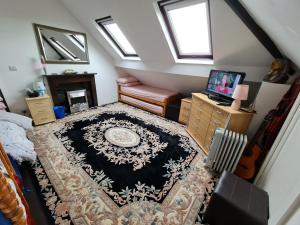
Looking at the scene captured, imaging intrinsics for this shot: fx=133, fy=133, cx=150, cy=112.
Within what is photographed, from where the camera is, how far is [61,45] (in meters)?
→ 3.13

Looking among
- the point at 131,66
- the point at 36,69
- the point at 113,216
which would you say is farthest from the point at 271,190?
the point at 36,69

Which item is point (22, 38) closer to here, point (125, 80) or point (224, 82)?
point (125, 80)

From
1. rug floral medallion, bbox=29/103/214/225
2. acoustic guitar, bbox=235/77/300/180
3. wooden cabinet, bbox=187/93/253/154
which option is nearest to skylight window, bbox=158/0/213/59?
wooden cabinet, bbox=187/93/253/154

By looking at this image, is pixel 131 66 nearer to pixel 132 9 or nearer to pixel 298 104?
pixel 132 9

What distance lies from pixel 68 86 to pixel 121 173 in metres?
2.81

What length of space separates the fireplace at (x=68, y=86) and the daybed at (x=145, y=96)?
2.87 feet

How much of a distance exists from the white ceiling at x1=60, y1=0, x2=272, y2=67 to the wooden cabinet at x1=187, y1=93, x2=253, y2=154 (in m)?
0.80

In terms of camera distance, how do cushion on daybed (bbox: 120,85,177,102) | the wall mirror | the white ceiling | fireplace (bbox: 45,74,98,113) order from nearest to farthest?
1. the white ceiling
2. the wall mirror
3. fireplace (bbox: 45,74,98,113)
4. cushion on daybed (bbox: 120,85,177,102)

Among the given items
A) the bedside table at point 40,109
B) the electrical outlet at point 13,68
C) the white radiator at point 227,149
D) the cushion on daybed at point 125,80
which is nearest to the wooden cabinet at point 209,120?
the white radiator at point 227,149

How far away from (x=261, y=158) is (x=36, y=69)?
14.2 feet

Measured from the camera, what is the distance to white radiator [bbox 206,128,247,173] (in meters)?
1.60

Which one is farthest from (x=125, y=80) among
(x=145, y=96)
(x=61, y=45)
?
(x=61, y=45)

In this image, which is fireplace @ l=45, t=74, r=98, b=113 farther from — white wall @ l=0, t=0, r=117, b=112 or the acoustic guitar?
the acoustic guitar

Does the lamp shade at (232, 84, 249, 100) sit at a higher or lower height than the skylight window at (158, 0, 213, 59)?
lower
